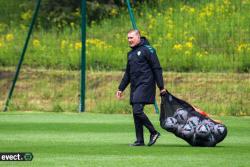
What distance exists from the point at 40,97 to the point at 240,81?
17.5ft

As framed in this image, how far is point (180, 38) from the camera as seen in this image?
27.1m

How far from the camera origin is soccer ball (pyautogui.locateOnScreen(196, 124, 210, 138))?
47.2 feet

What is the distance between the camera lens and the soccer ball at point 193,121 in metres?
14.5

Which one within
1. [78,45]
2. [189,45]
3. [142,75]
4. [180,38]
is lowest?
[78,45]

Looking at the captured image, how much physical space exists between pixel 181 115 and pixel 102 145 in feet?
3.95

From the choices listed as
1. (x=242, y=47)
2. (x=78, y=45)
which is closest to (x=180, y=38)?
(x=242, y=47)

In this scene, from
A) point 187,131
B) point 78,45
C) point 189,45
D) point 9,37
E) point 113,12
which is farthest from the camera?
point 9,37

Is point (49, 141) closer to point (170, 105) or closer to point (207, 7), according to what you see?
point (170, 105)

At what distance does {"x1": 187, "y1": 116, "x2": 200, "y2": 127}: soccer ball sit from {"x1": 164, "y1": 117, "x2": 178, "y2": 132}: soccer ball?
0.20 metres

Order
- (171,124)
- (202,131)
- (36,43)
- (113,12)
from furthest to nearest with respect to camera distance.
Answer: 1. (36,43)
2. (113,12)
3. (171,124)
4. (202,131)

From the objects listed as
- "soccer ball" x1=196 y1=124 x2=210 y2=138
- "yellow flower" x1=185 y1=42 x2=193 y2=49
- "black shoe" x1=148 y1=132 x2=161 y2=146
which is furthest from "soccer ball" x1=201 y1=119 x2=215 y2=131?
"yellow flower" x1=185 y1=42 x2=193 y2=49

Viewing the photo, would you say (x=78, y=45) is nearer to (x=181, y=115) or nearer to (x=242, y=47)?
(x=242, y=47)

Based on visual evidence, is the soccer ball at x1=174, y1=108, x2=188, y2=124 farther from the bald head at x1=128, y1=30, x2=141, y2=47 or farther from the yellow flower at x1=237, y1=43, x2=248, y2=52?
the yellow flower at x1=237, y1=43, x2=248, y2=52

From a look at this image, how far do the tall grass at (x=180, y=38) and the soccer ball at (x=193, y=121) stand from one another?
11.7 meters
